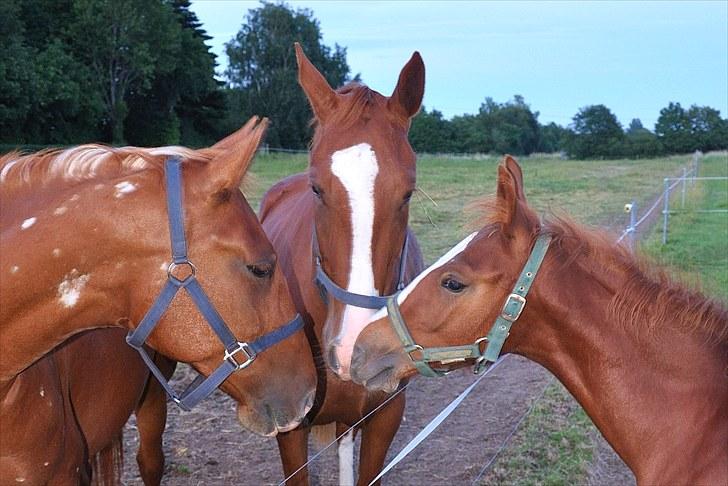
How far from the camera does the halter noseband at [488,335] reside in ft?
7.30

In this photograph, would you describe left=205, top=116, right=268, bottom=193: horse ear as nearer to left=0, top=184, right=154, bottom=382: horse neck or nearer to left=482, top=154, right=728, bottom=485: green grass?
left=0, top=184, right=154, bottom=382: horse neck

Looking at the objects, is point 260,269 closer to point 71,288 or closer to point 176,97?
point 71,288

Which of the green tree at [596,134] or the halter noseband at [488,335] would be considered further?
the green tree at [596,134]

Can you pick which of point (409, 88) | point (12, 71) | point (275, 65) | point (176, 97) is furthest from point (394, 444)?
point (275, 65)

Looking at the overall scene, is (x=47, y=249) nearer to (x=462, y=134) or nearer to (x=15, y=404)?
(x=15, y=404)

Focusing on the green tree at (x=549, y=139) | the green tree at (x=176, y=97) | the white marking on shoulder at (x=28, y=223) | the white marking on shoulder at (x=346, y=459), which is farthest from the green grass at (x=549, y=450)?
the green tree at (x=549, y=139)

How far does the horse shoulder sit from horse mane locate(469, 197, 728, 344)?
6.88ft

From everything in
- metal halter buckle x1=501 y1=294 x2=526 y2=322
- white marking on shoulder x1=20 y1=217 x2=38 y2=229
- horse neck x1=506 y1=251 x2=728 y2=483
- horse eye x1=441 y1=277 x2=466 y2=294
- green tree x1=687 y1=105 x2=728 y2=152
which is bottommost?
horse neck x1=506 y1=251 x2=728 y2=483

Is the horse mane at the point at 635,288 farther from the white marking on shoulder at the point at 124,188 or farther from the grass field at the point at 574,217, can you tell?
the white marking on shoulder at the point at 124,188

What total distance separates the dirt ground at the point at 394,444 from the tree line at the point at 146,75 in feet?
85.4

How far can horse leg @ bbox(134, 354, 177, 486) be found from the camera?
341 cm

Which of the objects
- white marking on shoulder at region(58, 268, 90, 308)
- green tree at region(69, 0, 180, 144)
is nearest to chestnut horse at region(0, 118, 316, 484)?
white marking on shoulder at region(58, 268, 90, 308)

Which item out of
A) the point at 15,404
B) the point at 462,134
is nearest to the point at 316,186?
the point at 15,404

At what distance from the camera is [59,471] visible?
216 centimetres
